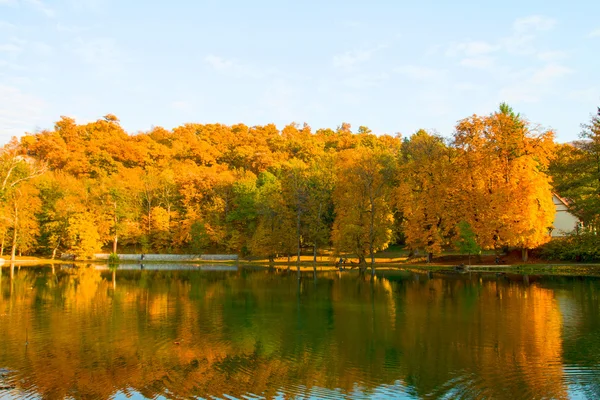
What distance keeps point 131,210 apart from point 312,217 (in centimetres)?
2722

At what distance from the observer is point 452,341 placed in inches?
683

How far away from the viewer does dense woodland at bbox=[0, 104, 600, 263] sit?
4669cm

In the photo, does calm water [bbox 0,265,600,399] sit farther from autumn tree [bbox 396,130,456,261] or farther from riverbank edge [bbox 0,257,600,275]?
autumn tree [bbox 396,130,456,261]

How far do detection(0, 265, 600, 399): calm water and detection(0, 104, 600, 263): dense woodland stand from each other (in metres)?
17.3

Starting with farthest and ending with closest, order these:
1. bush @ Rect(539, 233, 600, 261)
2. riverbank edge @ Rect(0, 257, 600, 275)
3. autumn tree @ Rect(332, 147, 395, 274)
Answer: autumn tree @ Rect(332, 147, 395, 274)
bush @ Rect(539, 233, 600, 261)
riverbank edge @ Rect(0, 257, 600, 275)

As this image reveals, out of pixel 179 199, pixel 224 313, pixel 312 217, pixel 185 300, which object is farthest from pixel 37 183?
pixel 224 313

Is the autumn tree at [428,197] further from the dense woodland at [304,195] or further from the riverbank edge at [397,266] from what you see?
the riverbank edge at [397,266]

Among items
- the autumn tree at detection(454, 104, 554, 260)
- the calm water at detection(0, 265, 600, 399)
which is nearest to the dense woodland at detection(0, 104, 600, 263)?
the autumn tree at detection(454, 104, 554, 260)

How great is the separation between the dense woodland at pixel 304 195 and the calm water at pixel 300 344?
56.9ft

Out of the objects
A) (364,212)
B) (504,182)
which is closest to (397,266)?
(364,212)

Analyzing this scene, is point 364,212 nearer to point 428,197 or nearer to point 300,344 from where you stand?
point 428,197

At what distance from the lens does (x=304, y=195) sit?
201 ft

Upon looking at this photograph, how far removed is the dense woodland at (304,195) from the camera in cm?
4669

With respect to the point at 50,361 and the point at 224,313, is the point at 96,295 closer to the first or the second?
the point at 224,313
